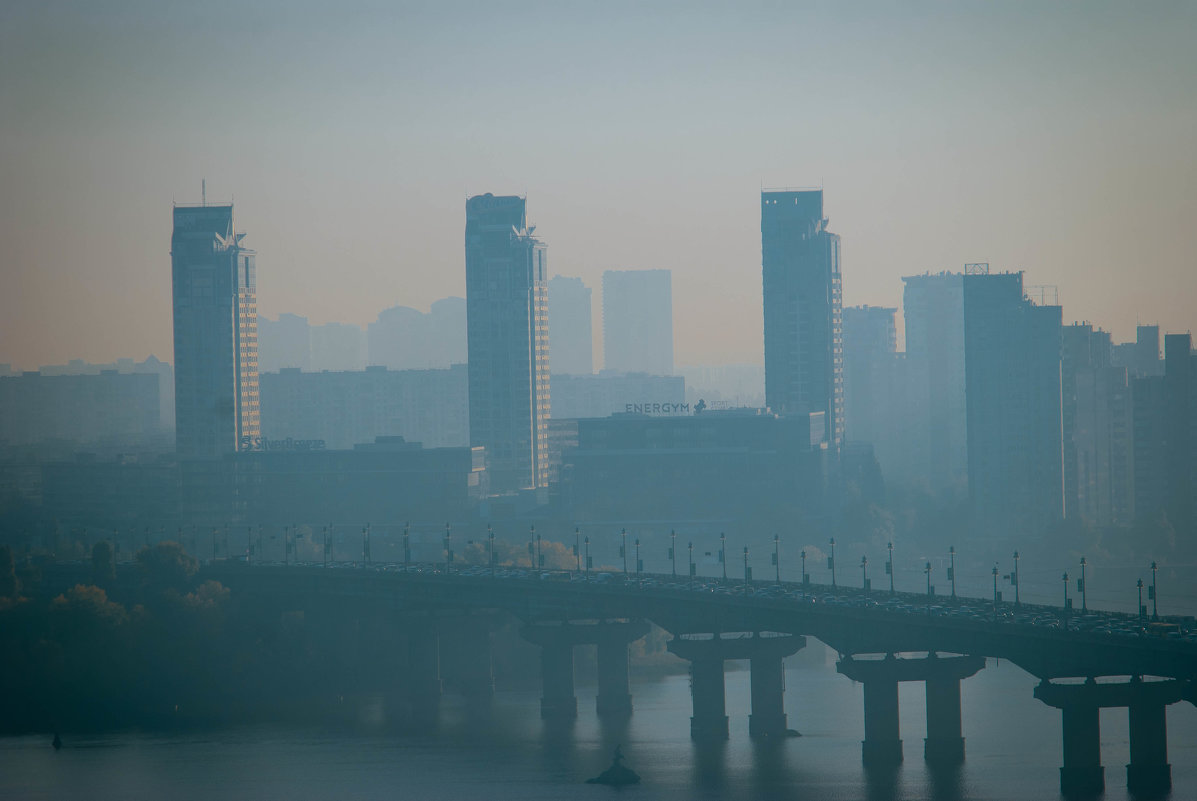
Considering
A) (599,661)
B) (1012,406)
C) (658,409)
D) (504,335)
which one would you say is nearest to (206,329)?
(504,335)

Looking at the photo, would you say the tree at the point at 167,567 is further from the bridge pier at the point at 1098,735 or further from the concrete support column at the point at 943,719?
the bridge pier at the point at 1098,735

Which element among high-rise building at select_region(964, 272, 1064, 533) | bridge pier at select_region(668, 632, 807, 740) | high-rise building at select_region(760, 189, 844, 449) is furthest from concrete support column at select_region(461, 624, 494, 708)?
high-rise building at select_region(760, 189, 844, 449)

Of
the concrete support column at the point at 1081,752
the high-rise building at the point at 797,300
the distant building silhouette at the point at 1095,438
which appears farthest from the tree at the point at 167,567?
the distant building silhouette at the point at 1095,438

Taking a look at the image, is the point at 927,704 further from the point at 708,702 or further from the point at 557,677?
the point at 557,677

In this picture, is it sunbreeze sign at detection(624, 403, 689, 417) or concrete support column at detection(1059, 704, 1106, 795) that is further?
sunbreeze sign at detection(624, 403, 689, 417)

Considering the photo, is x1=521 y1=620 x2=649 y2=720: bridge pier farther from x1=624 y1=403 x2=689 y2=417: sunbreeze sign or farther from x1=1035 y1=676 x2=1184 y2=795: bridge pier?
x1=624 y1=403 x2=689 y2=417: sunbreeze sign
